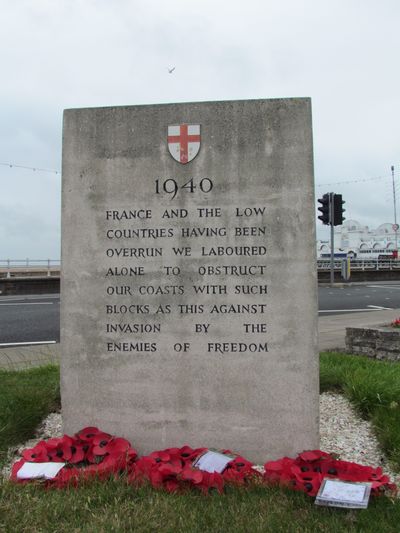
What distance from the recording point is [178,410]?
3.86 meters

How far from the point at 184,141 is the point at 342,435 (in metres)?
2.64

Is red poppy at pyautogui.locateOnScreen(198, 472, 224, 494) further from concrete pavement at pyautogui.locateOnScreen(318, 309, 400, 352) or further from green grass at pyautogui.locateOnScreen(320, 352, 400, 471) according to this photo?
concrete pavement at pyautogui.locateOnScreen(318, 309, 400, 352)

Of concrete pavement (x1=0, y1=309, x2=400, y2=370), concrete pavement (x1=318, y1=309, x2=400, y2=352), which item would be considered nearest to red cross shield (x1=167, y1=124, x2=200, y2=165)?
concrete pavement (x1=0, y1=309, x2=400, y2=370)

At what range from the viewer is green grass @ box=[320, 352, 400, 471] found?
3.97 metres

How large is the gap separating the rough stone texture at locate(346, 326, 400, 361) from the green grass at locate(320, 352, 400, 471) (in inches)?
29.2

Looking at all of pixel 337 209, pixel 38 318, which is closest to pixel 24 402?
pixel 38 318

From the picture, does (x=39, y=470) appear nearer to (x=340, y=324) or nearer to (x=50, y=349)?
(x=50, y=349)

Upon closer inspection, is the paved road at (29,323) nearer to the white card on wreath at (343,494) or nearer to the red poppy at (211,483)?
the red poppy at (211,483)

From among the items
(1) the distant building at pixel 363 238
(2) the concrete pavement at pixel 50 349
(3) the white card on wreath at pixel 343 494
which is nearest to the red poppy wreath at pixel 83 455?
(3) the white card on wreath at pixel 343 494

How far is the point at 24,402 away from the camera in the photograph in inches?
188

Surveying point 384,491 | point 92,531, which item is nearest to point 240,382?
point 384,491

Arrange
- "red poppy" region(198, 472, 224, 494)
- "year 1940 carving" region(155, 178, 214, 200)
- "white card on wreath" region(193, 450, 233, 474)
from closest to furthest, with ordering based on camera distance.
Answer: "red poppy" region(198, 472, 224, 494)
"white card on wreath" region(193, 450, 233, 474)
"year 1940 carving" region(155, 178, 214, 200)

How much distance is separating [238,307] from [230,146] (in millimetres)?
1152

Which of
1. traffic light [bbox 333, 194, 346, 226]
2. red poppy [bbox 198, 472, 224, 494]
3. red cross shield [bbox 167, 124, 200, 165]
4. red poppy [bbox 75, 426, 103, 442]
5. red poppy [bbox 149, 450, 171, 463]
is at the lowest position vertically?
red poppy [bbox 198, 472, 224, 494]
